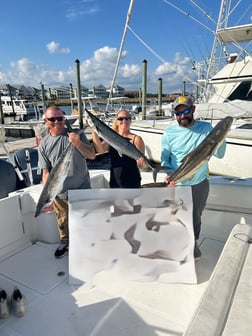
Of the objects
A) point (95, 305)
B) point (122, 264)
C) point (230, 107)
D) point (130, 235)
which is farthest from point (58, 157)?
point (230, 107)

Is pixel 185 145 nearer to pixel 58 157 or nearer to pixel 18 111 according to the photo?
pixel 58 157

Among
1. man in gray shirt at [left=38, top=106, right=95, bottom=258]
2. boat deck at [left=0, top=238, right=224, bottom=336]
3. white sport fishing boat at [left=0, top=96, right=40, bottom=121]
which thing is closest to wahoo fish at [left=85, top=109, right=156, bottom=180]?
man in gray shirt at [left=38, top=106, right=95, bottom=258]

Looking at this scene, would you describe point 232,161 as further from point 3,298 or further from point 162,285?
point 3,298

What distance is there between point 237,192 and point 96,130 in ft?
6.34

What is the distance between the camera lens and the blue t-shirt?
8.43 feet

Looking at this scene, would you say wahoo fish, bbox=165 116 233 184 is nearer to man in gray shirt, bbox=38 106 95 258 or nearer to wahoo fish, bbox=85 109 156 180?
wahoo fish, bbox=85 109 156 180

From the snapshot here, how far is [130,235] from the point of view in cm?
266

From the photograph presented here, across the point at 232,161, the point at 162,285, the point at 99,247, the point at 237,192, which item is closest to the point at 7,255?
the point at 99,247

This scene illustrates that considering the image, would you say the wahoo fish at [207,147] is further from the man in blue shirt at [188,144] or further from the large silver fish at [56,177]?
the large silver fish at [56,177]

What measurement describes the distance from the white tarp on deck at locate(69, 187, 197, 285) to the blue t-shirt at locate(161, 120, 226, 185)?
0.30m

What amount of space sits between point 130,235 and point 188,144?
3.40ft

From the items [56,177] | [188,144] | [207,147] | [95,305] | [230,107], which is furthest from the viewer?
[230,107]

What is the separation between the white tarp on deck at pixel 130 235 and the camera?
8.55 ft

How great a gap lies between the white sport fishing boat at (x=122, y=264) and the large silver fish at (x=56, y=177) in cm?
22
